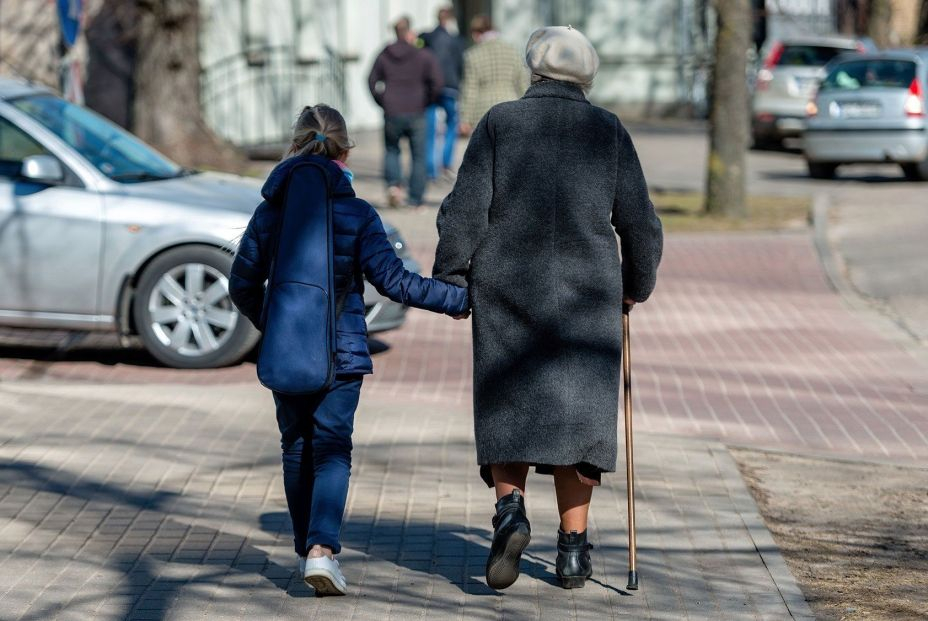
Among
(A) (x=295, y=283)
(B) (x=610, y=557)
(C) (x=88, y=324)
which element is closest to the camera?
(A) (x=295, y=283)

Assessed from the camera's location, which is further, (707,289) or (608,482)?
(707,289)

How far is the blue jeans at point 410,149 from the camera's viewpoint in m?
16.7

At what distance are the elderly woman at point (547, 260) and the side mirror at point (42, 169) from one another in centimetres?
472

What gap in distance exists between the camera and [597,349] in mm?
4977

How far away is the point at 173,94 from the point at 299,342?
14.5 metres

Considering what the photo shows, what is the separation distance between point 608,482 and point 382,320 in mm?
2995

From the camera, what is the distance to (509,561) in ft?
16.3

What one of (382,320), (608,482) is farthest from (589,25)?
(608,482)

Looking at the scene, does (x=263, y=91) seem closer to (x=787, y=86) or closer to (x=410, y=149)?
(x=787, y=86)

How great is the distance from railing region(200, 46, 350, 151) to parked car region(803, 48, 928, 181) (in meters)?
7.66

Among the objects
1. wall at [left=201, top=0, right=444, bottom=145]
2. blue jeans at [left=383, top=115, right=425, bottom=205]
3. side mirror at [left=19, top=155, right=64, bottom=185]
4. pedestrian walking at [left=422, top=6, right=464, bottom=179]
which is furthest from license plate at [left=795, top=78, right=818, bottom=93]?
side mirror at [left=19, top=155, right=64, bottom=185]

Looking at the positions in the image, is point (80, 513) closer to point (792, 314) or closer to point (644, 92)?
point (792, 314)

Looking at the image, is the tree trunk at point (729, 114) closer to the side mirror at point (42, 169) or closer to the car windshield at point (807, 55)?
the side mirror at point (42, 169)

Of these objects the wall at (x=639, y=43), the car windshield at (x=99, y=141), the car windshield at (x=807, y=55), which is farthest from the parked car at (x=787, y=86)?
the car windshield at (x=99, y=141)
